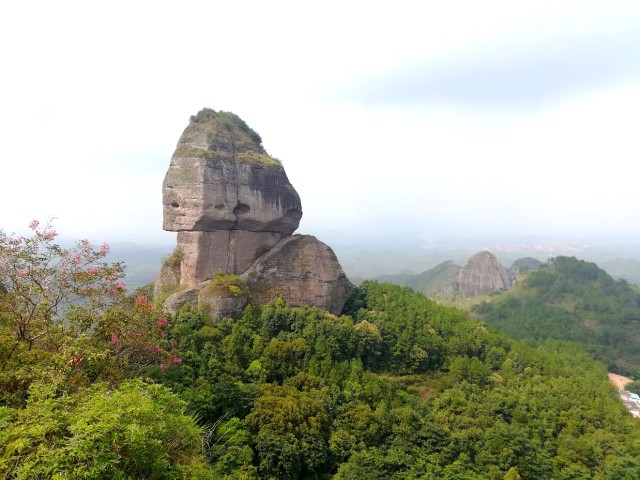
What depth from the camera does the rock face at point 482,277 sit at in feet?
217

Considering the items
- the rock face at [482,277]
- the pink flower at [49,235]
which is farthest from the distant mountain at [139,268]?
the pink flower at [49,235]

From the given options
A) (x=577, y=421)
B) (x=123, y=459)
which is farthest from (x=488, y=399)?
(x=123, y=459)

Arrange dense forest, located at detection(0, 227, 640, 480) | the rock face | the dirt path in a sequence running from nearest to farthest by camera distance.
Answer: dense forest, located at detection(0, 227, 640, 480) → the dirt path → the rock face

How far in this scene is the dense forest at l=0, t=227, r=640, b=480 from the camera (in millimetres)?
6426

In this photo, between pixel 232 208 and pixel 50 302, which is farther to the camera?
pixel 232 208

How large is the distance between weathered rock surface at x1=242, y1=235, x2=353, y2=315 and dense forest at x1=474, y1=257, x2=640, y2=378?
32.6 metres

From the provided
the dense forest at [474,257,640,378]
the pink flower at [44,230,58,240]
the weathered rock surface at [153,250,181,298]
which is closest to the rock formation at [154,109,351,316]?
the weathered rock surface at [153,250,181,298]

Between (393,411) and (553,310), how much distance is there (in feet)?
142

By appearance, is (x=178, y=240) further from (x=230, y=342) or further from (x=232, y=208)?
(x=230, y=342)

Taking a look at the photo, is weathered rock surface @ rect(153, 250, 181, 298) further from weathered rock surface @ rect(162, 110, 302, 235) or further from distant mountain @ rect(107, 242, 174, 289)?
distant mountain @ rect(107, 242, 174, 289)

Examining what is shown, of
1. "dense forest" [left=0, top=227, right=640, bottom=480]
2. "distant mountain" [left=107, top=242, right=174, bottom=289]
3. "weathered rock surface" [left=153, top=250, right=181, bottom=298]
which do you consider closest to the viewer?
"dense forest" [left=0, top=227, right=640, bottom=480]

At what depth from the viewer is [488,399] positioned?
62.6 ft

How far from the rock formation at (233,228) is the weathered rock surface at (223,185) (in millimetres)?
52

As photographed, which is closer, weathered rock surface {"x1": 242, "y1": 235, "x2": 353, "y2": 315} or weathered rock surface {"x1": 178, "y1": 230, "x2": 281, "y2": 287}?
weathered rock surface {"x1": 178, "y1": 230, "x2": 281, "y2": 287}
